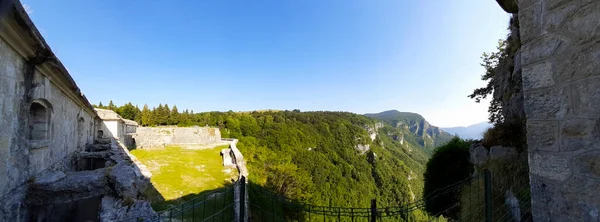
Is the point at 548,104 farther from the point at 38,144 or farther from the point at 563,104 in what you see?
the point at 38,144

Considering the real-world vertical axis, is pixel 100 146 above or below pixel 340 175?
above

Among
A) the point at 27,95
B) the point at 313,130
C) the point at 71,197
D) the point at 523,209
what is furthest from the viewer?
the point at 313,130

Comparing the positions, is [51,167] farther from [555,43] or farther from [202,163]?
[555,43]

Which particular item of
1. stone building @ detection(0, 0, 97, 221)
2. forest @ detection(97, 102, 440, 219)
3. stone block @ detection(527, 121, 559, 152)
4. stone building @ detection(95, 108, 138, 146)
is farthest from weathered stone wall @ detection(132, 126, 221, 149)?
stone block @ detection(527, 121, 559, 152)

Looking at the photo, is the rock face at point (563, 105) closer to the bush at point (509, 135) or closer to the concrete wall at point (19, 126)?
the bush at point (509, 135)

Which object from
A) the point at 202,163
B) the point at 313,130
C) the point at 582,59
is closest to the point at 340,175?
the point at 313,130

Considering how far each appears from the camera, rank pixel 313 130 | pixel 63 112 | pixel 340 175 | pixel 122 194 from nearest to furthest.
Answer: pixel 122 194 < pixel 63 112 < pixel 340 175 < pixel 313 130
